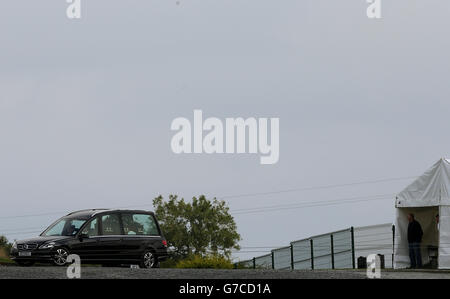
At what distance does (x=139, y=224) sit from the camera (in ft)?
82.7

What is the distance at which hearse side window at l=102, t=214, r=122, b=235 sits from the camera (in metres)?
24.3

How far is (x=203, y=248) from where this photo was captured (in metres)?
74.0

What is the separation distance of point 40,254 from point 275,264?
18.9 metres

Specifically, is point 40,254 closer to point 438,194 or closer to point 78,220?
point 78,220

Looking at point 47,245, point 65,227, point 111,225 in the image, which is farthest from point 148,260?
point 47,245

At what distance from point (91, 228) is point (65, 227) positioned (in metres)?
0.74

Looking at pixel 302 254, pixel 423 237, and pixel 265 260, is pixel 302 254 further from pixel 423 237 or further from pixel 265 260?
pixel 423 237

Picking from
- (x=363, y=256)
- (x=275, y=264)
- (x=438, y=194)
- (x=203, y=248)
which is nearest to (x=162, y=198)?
(x=203, y=248)

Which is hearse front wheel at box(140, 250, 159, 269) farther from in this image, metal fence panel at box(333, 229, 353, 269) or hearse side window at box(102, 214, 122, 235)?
metal fence panel at box(333, 229, 353, 269)

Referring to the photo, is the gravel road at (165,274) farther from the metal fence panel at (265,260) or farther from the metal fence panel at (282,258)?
the metal fence panel at (265,260)

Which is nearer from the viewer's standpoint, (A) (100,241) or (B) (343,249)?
(A) (100,241)

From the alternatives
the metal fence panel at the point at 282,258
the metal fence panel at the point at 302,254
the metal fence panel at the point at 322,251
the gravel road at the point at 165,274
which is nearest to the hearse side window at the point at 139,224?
the gravel road at the point at 165,274

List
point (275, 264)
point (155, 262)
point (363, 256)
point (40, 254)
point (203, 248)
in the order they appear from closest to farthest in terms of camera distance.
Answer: point (40, 254) → point (155, 262) → point (363, 256) → point (275, 264) → point (203, 248)

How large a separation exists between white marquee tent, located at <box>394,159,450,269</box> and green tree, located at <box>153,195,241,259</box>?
41.7 m
